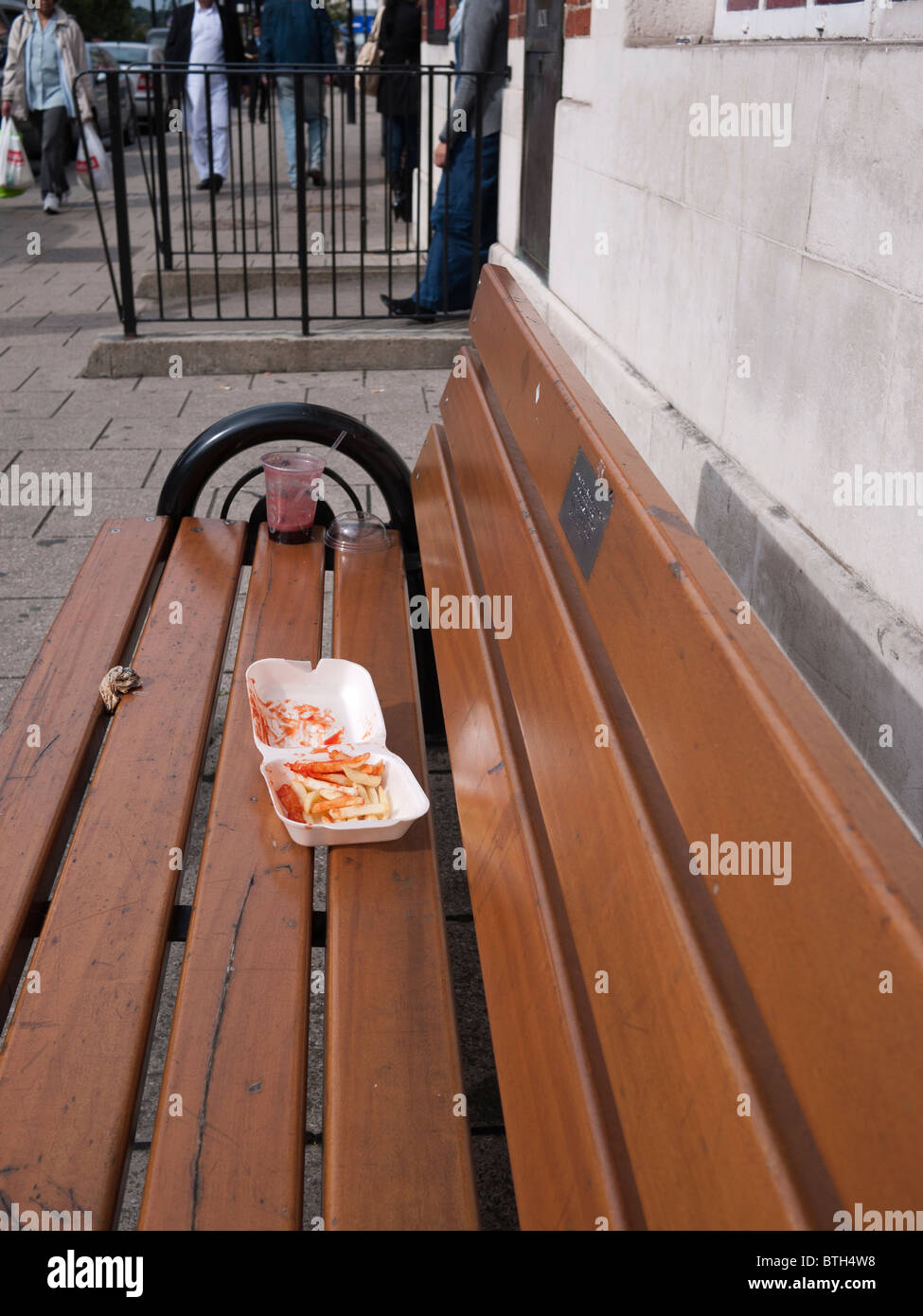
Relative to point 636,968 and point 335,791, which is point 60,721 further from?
point 636,968

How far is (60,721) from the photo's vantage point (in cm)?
235

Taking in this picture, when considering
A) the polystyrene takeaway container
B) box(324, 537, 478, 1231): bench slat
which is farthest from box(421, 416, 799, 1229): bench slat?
the polystyrene takeaway container

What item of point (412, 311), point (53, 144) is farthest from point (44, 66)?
point (412, 311)

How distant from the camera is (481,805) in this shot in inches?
75.5

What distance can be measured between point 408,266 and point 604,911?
923cm

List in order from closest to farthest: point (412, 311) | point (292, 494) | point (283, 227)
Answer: point (292, 494) < point (412, 311) < point (283, 227)

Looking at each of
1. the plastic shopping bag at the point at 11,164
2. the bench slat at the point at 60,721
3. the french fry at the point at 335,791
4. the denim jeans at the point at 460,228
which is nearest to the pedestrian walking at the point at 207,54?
the plastic shopping bag at the point at 11,164

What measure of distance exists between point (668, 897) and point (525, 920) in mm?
422

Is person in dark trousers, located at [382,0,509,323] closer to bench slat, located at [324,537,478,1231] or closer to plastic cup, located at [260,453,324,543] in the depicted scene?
plastic cup, located at [260,453,324,543]

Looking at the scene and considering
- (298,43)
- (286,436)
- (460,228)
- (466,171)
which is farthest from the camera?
(298,43)

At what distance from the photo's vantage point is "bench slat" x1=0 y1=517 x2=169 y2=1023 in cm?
188

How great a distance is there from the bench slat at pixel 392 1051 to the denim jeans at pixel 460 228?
19.9ft

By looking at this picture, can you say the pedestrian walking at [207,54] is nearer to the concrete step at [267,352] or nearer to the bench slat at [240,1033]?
the concrete step at [267,352]

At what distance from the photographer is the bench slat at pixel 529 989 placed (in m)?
1.21
